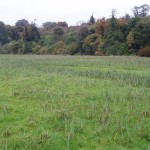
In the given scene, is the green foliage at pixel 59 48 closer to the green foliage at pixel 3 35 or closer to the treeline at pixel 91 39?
the treeline at pixel 91 39

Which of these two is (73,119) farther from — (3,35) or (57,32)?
(3,35)

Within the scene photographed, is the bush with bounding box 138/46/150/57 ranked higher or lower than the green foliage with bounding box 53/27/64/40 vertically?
lower

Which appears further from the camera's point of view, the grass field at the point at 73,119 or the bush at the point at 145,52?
the bush at the point at 145,52

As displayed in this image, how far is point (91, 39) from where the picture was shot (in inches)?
3083

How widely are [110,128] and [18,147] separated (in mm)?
3006

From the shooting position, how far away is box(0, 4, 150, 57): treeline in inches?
2655

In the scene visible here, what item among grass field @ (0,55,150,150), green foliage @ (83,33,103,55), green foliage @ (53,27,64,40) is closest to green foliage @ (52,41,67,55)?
green foliage @ (83,33,103,55)

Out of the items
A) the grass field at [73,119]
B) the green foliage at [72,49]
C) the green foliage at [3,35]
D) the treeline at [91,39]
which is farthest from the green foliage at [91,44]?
the grass field at [73,119]

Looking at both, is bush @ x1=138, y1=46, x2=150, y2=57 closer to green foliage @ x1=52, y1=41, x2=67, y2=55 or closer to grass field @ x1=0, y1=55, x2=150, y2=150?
green foliage @ x1=52, y1=41, x2=67, y2=55

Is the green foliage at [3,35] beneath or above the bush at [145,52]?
above

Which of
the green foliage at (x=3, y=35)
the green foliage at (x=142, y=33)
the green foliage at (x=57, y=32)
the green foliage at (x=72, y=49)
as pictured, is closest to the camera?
the green foliage at (x=142, y=33)

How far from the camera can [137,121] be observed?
37.2 feet

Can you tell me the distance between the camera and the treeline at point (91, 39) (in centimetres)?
6744

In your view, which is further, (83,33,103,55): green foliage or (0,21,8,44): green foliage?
(0,21,8,44): green foliage
